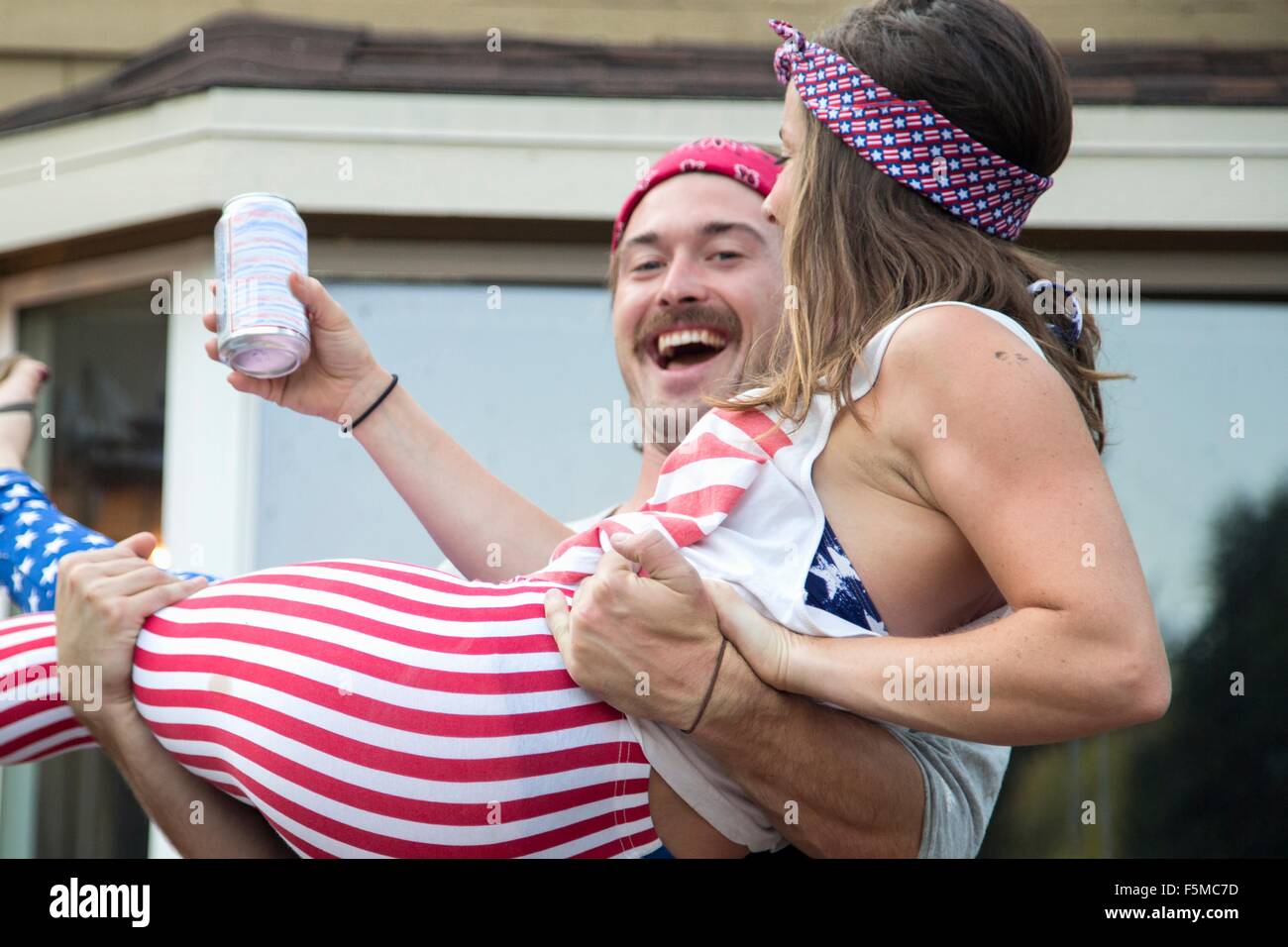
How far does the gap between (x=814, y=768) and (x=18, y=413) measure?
1444 mm

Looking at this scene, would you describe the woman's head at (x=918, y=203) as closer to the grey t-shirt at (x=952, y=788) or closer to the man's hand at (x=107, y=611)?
the grey t-shirt at (x=952, y=788)

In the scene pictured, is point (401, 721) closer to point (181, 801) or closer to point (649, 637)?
point (649, 637)

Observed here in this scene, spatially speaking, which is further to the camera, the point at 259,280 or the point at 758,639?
the point at 259,280

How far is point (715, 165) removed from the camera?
261 centimetres

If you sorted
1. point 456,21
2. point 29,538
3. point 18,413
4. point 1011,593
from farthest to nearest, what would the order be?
point 456,21 < point 18,413 < point 29,538 < point 1011,593

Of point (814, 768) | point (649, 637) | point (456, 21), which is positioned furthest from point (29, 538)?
point (456, 21)

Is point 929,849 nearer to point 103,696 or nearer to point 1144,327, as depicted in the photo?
point 103,696

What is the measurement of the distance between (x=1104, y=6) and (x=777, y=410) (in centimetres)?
234

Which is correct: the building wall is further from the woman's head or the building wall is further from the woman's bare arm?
the woman's bare arm

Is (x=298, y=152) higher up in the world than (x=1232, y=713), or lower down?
higher up

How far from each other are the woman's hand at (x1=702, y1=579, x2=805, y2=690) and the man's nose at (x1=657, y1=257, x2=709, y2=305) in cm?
110
